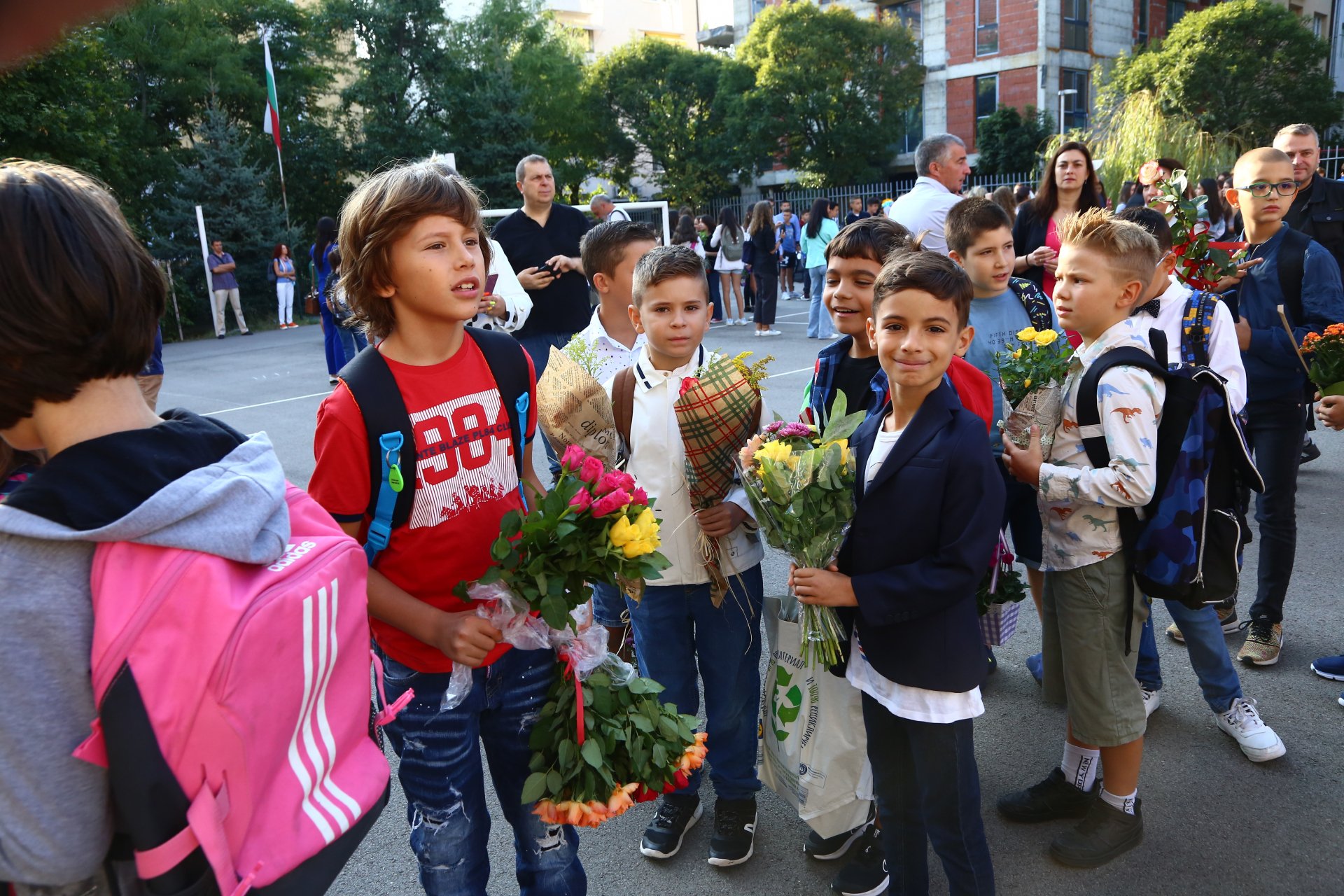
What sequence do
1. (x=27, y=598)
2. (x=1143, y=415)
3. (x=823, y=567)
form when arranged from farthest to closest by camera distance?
1. (x=1143, y=415)
2. (x=823, y=567)
3. (x=27, y=598)

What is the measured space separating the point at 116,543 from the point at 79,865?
0.44 metres

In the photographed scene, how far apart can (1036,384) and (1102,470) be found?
1.06 feet

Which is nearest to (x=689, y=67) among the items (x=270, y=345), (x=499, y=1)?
(x=499, y=1)

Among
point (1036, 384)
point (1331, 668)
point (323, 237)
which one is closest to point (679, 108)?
point (323, 237)

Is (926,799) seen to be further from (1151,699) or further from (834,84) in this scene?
(834,84)

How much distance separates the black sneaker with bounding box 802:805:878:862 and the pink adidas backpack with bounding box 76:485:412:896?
1.97 metres

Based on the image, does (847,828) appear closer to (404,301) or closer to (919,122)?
(404,301)

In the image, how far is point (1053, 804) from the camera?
3.09 meters

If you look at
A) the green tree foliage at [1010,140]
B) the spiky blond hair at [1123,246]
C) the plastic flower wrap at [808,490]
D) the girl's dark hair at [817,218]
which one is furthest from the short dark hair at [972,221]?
the green tree foliage at [1010,140]

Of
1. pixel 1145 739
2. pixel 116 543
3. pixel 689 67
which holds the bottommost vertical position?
pixel 1145 739

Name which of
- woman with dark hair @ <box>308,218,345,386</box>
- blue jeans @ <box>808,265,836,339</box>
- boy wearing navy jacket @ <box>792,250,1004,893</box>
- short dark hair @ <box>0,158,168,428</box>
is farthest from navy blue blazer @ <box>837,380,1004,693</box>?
blue jeans @ <box>808,265,836,339</box>

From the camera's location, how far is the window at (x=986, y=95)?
1516 inches

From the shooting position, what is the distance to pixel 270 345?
19.1 metres

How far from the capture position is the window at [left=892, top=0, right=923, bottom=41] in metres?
40.7
